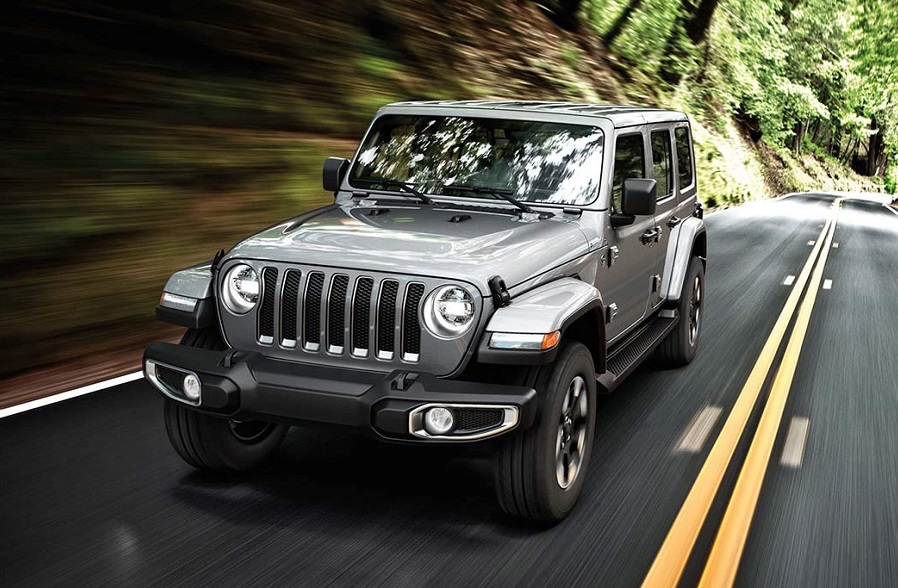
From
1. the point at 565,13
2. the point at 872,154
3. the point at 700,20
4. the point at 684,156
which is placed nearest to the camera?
the point at 684,156

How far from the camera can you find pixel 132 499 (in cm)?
458

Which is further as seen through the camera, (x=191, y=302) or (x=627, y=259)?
Answer: (x=627, y=259)

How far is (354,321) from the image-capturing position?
4.22 metres

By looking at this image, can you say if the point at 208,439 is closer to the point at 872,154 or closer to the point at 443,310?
the point at 443,310

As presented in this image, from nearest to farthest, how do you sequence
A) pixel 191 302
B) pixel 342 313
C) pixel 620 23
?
1. pixel 342 313
2. pixel 191 302
3. pixel 620 23

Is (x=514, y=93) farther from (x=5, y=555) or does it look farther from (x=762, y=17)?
(x=762, y=17)

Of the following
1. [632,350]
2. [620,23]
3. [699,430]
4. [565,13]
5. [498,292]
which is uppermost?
[565,13]

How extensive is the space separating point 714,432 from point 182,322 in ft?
11.1

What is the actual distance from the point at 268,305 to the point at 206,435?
77 centimetres

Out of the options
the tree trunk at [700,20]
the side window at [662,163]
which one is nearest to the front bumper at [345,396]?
the side window at [662,163]

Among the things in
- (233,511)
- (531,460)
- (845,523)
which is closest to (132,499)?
(233,511)

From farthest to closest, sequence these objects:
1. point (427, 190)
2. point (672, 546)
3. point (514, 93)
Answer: point (514, 93) → point (427, 190) → point (672, 546)

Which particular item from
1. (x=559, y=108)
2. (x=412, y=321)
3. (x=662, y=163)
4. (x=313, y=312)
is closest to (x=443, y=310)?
(x=412, y=321)

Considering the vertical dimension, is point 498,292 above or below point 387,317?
above
